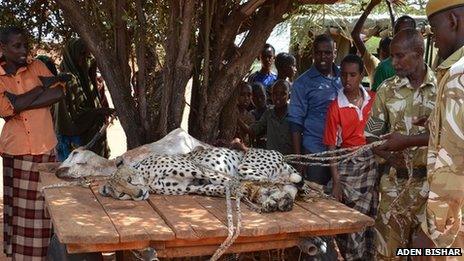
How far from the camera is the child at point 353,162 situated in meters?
4.36

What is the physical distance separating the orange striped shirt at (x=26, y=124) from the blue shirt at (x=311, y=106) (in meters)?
1.95

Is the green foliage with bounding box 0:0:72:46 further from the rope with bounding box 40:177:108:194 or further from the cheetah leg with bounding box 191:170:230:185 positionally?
the cheetah leg with bounding box 191:170:230:185

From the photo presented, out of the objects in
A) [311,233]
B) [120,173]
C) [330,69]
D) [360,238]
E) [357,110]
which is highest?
[330,69]

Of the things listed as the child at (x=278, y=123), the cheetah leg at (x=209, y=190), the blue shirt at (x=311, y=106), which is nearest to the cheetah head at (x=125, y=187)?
the cheetah leg at (x=209, y=190)

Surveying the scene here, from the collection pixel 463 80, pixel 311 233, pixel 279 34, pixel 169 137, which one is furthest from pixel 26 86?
pixel 279 34

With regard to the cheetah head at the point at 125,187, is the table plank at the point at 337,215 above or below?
below

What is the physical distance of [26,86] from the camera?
468 cm

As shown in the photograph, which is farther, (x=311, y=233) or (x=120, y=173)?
(x=120, y=173)

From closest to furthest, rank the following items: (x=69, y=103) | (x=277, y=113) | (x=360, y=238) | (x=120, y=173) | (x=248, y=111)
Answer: (x=120, y=173) → (x=360, y=238) → (x=277, y=113) → (x=69, y=103) → (x=248, y=111)

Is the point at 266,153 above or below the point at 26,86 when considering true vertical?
below

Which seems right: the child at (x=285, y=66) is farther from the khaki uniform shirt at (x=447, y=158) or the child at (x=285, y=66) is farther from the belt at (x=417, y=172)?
the khaki uniform shirt at (x=447, y=158)

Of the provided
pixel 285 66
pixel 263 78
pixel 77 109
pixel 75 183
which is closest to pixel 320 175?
pixel 75 183

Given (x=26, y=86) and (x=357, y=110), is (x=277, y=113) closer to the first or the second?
(x=357, y=110)

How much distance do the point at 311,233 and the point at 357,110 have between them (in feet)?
5.62
